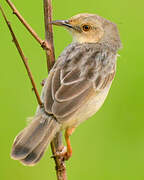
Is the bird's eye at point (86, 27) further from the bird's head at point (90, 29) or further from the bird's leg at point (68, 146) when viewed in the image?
the bird's leg at point (68, 146)

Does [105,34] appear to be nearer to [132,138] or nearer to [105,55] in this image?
[105,55]

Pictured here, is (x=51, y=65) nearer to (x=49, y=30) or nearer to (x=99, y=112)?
(x=49, y=30)

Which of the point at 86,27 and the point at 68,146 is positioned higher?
the point at 86,27

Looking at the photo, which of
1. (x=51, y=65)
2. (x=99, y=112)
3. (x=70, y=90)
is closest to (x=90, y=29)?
(x=51, y=65)

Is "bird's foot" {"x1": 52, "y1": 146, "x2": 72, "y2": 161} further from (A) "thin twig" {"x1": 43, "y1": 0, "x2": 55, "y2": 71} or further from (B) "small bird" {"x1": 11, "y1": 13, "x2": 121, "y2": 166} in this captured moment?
(A) "thin twig" {"x1": 43, "y1": 0, "x2": 55, "y2": 71}

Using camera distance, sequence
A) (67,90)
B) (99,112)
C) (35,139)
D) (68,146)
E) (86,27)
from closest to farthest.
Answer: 1. (35,139)
2. (68,146)
3. (67,90)
4. (86,27)
5. (99,112)

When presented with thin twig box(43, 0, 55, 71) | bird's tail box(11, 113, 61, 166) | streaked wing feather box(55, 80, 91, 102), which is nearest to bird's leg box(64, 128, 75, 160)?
bird's tail box(11, 113, 61, 166)

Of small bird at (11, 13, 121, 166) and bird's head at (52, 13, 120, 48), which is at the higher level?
bird's head at (52, 13, 120, 48)
